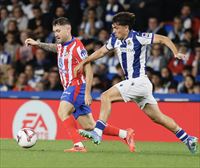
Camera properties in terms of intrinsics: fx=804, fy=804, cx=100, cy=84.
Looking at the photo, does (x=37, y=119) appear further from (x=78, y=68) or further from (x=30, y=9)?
(x=30, y=9)

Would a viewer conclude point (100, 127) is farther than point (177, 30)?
No

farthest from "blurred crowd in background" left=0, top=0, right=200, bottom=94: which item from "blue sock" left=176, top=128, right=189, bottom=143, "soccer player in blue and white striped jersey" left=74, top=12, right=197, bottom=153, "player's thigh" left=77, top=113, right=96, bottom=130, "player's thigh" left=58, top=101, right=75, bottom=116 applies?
"player's thigh" left=58, top=101, right=75, bottom=116

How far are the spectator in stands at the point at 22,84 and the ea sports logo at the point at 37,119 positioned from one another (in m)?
1.53

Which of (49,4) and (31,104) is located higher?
(49,4)

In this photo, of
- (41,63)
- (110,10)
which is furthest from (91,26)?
(41,63)

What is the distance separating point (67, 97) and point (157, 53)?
5.74 m

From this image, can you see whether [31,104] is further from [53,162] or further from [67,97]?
[53,162]

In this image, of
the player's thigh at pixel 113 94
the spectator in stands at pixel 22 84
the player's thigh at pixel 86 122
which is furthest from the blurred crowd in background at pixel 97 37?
the player's thigh at pixel 113 94

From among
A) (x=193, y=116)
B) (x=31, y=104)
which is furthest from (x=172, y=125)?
(x=31, y=104)

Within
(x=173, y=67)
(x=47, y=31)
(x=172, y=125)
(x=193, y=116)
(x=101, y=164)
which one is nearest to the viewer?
(x=101, y=164)

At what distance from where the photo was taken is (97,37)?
18.2 m

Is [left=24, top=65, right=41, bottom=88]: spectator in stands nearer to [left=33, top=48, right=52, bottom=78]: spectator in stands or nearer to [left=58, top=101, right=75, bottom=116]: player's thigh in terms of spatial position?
[left=33, top=48, right=52, bottom=78]: spectator in stands

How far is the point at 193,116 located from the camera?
14547mm

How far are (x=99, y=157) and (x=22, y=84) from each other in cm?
744
